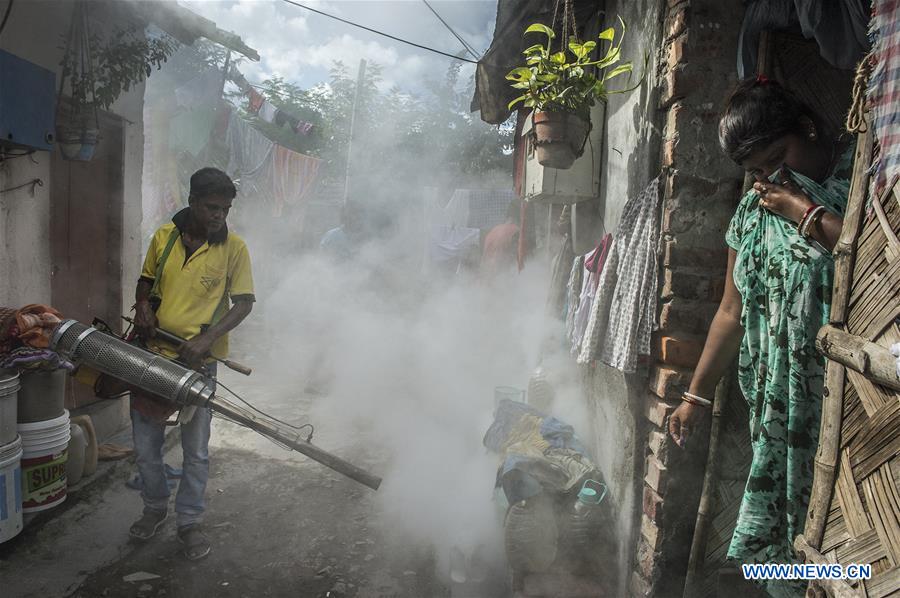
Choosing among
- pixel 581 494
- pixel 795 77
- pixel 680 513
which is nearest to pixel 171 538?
pixel 581 494

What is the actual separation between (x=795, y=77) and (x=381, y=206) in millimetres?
11269

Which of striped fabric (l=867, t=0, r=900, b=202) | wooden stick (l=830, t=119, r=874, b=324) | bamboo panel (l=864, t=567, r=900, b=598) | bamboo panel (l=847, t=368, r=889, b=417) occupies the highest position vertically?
striped fabric (l=867, t=0, r=900, b=202)

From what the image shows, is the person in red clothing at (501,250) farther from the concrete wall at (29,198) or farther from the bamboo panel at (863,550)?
the bamboo panel at (863,550)

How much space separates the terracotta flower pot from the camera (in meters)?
3.13

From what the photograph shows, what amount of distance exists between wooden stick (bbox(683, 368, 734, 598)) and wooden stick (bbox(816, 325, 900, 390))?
0.97 meters

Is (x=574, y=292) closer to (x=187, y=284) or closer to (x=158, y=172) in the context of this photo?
(x=187, y=284)

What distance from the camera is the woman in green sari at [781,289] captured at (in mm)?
1815

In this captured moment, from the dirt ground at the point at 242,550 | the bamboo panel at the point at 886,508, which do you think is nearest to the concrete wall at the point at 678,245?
the bamboo panel at the point at 886,508

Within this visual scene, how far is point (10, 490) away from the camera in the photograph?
11.2 feet

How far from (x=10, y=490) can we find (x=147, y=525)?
2.62 ft

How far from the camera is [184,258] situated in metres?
3.65

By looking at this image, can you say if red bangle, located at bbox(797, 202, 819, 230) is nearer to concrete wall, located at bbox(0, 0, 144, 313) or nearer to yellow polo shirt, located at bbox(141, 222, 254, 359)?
yellow polo shirt, located at bbox(141, 222, 254, 359)

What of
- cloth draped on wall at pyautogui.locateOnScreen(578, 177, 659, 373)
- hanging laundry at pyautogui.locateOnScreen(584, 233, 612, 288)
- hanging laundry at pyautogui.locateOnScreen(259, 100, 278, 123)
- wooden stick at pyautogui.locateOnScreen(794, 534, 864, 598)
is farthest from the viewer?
hanging laundry at pyautogui.locateOnScreen(259, 100, 278, 123)

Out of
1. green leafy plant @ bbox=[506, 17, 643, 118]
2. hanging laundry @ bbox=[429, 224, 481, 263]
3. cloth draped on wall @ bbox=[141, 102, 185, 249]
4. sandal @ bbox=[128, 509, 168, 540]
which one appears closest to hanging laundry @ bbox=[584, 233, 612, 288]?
green leafy plant @ bbox=[506, 17, 643, 118]
